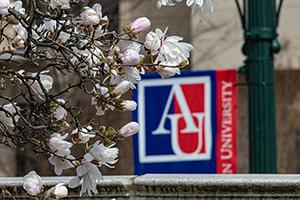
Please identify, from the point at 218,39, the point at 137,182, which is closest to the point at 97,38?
the point at 137,182

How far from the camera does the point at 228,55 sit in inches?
840

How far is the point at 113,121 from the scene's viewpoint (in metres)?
17.8

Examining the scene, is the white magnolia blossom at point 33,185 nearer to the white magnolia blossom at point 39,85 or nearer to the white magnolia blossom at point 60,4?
the white magnolia blossom at point 39,85

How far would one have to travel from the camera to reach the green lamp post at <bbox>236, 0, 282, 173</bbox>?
24.4 feet

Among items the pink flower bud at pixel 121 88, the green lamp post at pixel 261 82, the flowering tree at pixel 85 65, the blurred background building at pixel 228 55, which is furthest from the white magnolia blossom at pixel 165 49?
the blurred background building at pixel 228 55

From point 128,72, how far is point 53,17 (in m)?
0.37

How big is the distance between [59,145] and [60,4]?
555 millimetres

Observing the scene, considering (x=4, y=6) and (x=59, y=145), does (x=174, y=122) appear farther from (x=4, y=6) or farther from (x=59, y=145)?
(x=4, y=6)

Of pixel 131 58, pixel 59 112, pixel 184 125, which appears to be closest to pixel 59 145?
pixel 59 112

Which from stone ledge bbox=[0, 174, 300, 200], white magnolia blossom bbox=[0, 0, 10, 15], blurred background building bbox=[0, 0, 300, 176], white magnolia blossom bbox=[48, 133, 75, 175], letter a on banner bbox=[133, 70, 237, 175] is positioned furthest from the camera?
blurred background building bbox=[0, 0, 300, 176]

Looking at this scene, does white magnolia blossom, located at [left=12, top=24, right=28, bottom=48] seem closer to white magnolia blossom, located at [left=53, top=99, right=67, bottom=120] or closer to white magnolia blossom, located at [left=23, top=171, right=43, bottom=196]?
white magnolia blossom, located at [left=53, top=99, right=67, bottom=120]

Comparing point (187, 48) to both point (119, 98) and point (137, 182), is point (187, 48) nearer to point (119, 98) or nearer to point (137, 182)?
point (119, 98)

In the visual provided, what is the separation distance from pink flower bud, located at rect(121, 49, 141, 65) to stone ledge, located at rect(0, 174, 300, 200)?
5.57ft

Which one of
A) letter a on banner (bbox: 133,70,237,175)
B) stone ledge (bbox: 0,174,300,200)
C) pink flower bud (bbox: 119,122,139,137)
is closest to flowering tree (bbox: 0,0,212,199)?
pink flower bud (bbox: 119,122,139,137)
